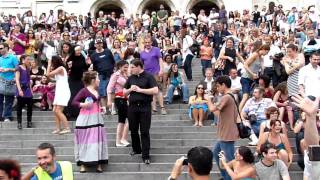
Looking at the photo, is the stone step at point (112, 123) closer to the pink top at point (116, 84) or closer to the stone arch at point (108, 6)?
the pink top at point (116, 84)

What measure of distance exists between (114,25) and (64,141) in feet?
54.1

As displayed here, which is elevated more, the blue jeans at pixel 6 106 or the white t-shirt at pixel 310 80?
the white t-shirt at pixel 310 80

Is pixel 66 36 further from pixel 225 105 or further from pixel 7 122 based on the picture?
pixel 225 105

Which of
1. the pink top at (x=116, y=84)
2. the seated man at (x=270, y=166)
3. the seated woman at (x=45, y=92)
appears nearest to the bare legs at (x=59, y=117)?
the pink top at (x=116, y=84)

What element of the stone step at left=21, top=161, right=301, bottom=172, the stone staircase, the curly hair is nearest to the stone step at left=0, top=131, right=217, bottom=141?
the stone staircase

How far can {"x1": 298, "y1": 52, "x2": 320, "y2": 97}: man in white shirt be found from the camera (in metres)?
12.0

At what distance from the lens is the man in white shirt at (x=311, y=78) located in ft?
39.5

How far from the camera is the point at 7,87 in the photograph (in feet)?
47.1

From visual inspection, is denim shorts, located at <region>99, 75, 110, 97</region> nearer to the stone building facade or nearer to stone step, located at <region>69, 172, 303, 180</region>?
stone step, located at <region>69, 172, 303, 180</region>

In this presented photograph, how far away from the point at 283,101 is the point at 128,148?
3.30 metres

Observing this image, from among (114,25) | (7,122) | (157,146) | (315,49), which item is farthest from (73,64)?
(114,25)

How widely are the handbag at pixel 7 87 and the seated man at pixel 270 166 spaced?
22.7 ft

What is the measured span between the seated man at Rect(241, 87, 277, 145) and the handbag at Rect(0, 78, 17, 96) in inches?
206

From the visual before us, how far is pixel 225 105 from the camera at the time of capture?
1030 cm
